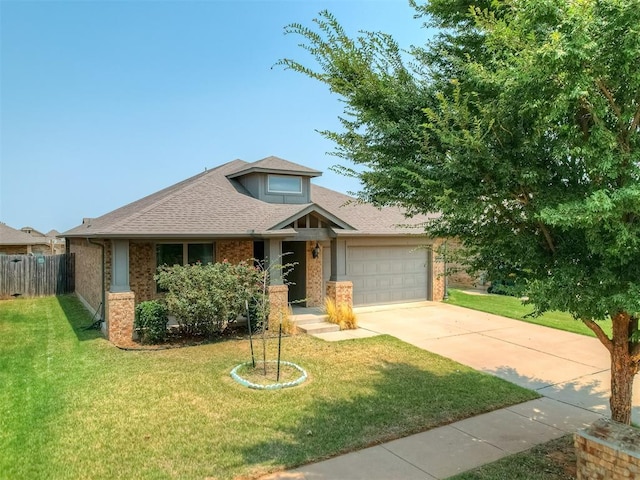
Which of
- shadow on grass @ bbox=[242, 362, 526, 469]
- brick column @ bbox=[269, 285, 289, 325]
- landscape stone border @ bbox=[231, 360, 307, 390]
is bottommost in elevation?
shadow on grass @ bbox=[242, 362, 526, 469]

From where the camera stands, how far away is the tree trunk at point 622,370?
475cm

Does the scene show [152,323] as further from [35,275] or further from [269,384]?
[35,275]

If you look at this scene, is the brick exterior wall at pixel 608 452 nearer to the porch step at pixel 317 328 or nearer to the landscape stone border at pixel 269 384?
the landscape stone border at pixel 269 384

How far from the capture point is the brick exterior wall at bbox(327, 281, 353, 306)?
45.2 ft

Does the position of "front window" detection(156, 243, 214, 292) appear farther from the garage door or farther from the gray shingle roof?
the garage door

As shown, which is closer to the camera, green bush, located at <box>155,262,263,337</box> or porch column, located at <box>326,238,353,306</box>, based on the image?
green bush, located at <box>155,262,263,337</box>

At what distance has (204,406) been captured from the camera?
6.57 m

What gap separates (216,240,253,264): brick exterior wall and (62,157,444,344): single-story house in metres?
0.03

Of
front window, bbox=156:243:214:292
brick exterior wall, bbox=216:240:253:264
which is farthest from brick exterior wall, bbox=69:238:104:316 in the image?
brick exterior wall, bbox=216:240:253:264

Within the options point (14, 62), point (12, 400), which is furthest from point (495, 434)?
point (14, 62)

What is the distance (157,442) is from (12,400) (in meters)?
3.31

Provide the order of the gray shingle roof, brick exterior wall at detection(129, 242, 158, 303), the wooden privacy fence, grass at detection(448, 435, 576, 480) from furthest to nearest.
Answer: the wooden privacy fence, the gray shingle roof, brick exterior wall at detection(129, 242, 158, 303), grass at detection(448, 435, 576, 480)

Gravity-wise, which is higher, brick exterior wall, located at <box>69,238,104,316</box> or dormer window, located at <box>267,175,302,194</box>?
dormer window, located at <box>267,175,302,194</box>

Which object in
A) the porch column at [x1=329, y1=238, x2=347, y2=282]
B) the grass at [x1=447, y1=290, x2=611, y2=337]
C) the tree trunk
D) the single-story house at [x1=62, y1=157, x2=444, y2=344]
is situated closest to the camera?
the tree trunk
